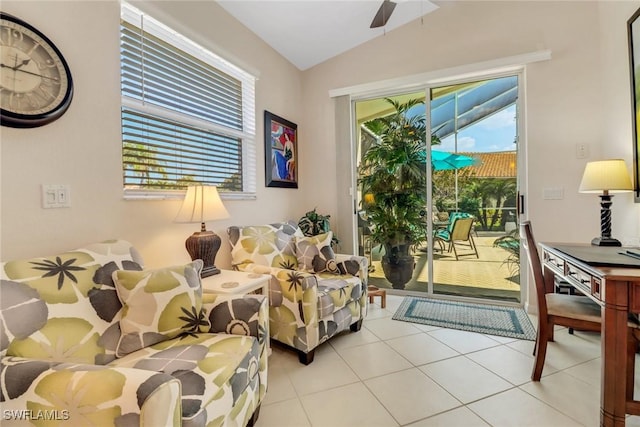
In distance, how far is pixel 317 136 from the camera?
3.77 meters

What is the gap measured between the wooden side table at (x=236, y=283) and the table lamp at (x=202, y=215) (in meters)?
0.11

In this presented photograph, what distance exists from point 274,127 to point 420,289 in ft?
8.16

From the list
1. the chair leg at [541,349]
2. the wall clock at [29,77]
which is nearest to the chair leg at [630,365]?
the chair leg at [541,349]

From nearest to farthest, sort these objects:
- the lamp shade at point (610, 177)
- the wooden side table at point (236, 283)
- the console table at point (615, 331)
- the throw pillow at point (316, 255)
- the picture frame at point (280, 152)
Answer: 1. the console table at point (615, 331)
2. the wooden side table at point (236, 283)
3. the lamp shade at point (610, 177)
4. the throw pillow at point (316, 255)
5. the picture frame at point (280, 152)

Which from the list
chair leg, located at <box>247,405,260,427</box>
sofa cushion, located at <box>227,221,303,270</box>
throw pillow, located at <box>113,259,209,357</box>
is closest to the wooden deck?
sofa cushion, located at <box>227,221,303,270</box>

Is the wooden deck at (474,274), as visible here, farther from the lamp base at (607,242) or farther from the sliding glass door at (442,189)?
the lamp base at (607,242)

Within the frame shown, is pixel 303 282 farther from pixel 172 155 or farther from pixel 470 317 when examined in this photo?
pixel 470 317

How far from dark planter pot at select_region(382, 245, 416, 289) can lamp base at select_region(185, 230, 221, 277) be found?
2.19 metres

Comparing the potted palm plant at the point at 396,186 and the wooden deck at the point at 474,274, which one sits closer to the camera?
the wooden deck at the point at 474,274

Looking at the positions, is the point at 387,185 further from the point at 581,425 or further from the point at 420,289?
the point at 581,425

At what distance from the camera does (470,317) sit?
9.17 feet

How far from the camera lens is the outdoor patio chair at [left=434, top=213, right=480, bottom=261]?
129 inches

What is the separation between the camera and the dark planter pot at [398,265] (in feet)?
11.6

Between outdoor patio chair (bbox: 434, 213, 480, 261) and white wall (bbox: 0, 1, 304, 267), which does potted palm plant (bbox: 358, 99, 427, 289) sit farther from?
white wall (bbox: 0, 1, 304, 267)
